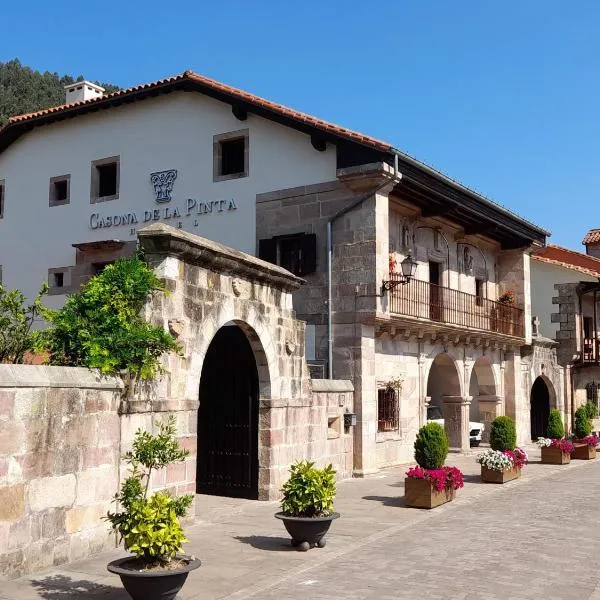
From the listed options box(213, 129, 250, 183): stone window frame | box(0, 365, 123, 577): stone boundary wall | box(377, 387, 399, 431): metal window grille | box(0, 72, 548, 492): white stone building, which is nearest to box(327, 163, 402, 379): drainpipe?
box(0, 72, 548, 492): white stone building

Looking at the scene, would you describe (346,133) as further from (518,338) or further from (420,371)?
(518,338)

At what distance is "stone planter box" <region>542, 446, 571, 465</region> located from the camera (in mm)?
19703

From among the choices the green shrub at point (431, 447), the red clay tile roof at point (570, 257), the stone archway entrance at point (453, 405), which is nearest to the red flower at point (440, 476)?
the green shrub at point (431, 447)

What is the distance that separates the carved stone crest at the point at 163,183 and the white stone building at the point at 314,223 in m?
0.04

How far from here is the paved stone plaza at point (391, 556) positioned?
739 centimetres

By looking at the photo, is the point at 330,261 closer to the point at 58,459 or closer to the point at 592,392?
the point at 58,459

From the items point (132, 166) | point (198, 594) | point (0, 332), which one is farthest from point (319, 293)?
point (198, 594)

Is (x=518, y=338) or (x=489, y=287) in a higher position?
(x=489, y=287)

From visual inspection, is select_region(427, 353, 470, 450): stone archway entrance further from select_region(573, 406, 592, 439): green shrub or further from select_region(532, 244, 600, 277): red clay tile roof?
select_region(532, 244, 600, 277): red clay tile roof

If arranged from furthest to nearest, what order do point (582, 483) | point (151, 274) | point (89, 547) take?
point (582, 483) → point (151, 274) → point (89, 547)

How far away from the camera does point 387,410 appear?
1777 cm

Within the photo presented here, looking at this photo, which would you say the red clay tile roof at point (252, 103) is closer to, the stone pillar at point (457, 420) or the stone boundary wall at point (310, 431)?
the stone boundary wall at point (310, 431)

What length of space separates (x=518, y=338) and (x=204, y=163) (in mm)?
11595

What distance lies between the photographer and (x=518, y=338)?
78.2 ft
